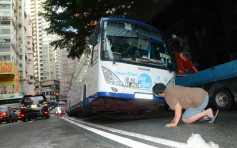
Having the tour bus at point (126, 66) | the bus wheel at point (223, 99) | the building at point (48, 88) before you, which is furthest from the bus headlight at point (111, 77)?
the building at point (48, 88)

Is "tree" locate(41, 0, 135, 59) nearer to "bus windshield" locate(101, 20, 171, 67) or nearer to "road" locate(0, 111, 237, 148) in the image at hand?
"bus windshield" locate(101, 20, 171, 67)

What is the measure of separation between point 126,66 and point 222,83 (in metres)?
2.95

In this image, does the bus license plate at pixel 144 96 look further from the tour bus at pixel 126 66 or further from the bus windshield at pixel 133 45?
the bus windshield at pixel 133 45

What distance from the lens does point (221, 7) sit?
39.9 ft

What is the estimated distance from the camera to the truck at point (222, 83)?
6.49 meters

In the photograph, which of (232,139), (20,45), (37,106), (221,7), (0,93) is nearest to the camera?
(232,139)

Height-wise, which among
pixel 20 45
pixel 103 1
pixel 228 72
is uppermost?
pixel 20 45

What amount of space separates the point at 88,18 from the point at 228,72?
961cm

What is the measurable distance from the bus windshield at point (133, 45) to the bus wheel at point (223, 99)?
5.76 feet

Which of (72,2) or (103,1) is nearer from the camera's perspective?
(103,1)

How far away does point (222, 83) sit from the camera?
6.91 metres

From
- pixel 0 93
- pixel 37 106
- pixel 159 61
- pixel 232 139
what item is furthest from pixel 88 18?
pixel 0 93

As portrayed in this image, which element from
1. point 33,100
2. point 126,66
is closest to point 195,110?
point 126,66

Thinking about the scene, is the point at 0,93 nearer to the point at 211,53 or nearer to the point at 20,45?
the point at 20,45
